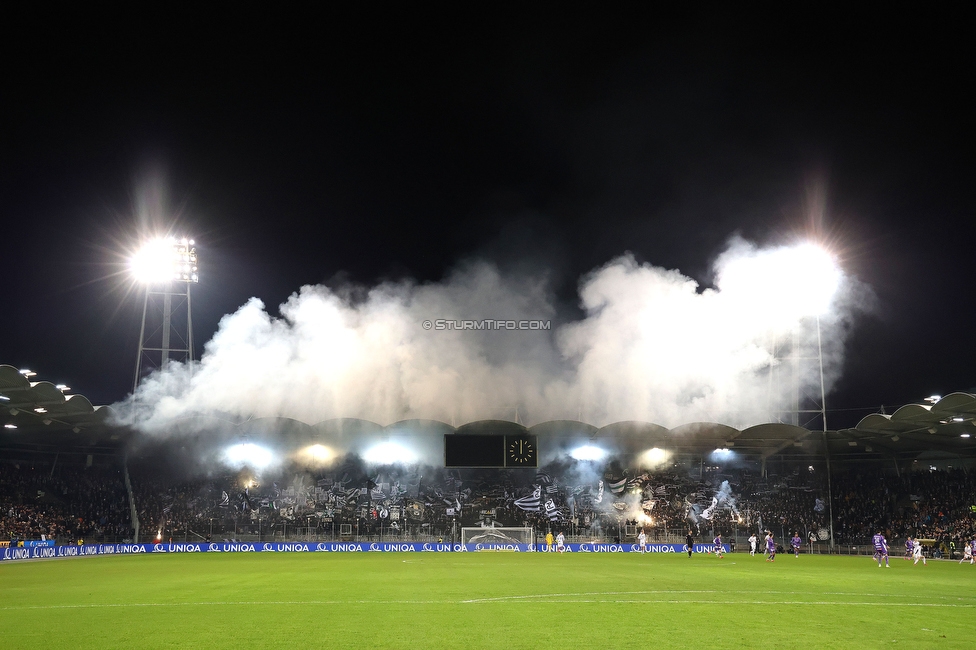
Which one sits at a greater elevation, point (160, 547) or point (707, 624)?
point (707, 624)

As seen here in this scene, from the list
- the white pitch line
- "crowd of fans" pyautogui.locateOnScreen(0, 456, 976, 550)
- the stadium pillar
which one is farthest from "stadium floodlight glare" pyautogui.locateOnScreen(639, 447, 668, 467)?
the white pitch line

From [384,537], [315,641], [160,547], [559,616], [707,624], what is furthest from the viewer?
[384,537]

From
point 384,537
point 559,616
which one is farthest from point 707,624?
point 384,537

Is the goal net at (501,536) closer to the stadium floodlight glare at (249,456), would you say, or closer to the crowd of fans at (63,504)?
the stadium floodlight glare at (249,456)

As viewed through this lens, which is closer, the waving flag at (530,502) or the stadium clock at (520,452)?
the stadium clock at (520,452)

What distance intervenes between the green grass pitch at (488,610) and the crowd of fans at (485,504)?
24049 millimetres

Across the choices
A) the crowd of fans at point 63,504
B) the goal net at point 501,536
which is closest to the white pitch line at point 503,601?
the crowd of fans at point 63,504

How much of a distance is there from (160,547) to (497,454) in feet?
64.5

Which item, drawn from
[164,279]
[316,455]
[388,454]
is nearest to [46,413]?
[164,279]

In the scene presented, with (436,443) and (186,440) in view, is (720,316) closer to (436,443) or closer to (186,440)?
(436,443)

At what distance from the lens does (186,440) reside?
47750mm

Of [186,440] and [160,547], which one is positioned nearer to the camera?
[160,547]

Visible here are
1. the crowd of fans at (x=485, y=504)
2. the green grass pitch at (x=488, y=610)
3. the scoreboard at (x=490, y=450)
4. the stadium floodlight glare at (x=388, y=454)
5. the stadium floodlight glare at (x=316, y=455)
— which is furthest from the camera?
the stadium floodlight glare at (x=388, y=454)

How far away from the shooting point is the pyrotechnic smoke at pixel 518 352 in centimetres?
4622
